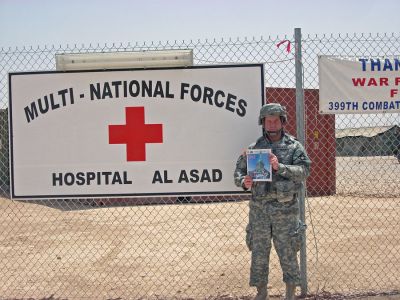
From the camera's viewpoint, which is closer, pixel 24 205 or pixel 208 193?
pixel 208 193

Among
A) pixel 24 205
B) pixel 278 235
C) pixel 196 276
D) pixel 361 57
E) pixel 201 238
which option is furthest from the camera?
pixel 24 205

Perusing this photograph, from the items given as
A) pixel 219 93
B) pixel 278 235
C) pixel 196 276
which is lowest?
pixel 196 276

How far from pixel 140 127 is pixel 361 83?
1.93 metres

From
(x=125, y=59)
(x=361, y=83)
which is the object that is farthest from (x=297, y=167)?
(x=125, y=59)

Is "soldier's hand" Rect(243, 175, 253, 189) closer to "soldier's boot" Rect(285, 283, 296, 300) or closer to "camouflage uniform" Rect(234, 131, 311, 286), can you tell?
"camouflage uniform" Rect(234, 131, 311, 286)

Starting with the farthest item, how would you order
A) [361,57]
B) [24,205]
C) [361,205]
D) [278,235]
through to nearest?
[24,205], [361,205], [361,57], [278,235]

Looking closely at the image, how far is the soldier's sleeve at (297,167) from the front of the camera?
11.9 feet

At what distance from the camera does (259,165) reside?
3.64 m

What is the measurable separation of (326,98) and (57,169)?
2.44m

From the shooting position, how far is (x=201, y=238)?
7.52 meters

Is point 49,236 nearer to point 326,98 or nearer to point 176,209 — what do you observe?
point 176,209

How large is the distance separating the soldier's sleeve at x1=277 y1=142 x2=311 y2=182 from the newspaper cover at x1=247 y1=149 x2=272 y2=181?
0.09 meters

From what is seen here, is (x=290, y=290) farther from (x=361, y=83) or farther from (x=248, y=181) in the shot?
(x=361, y=83)

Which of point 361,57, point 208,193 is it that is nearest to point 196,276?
point 208,193
